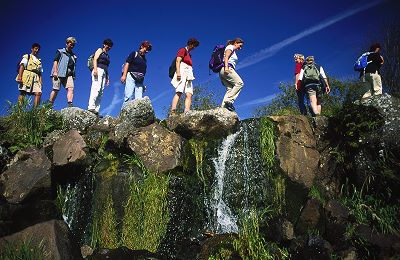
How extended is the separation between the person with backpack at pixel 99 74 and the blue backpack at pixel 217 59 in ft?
11.1

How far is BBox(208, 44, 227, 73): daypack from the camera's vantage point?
10242 millimetres

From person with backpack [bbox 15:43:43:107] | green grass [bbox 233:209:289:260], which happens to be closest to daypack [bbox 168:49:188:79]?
person with backpack [bbox 15:43:43:107]

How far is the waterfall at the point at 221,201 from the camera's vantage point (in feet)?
26.1

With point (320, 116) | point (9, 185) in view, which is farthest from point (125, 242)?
point (320, 116)

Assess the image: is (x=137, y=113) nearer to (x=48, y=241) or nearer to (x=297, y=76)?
(x=48, y=241)

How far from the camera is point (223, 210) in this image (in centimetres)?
824

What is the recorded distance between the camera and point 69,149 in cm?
856

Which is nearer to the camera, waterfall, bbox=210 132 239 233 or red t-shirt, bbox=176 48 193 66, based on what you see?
waterfall, bbox=210 132 239 233

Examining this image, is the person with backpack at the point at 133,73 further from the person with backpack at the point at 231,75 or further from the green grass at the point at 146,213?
the green grass at the point at 146,213

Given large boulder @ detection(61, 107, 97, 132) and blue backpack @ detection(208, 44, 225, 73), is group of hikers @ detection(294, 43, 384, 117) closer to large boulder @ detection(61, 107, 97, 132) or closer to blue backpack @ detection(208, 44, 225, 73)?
blue backpack @ detection(208, 44, 225, 73)

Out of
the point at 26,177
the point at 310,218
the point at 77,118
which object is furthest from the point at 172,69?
the point at 310,218

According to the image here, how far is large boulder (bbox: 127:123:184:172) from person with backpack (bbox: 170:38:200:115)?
146 centimetres

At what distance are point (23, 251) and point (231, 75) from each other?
7.20 meters

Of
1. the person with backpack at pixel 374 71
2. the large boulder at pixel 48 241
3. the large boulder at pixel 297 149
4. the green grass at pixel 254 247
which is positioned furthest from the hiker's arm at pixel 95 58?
the person with backpack at pixel 374 71
